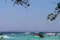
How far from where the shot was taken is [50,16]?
5250mm

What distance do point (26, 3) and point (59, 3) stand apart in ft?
2.20

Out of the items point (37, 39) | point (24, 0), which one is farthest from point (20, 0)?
point (37, 39)

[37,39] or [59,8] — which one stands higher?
[59,8]

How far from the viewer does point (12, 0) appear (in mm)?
5289

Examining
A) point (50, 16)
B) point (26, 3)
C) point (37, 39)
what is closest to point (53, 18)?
point (50, 16)

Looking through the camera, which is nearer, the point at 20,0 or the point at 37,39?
the point at 20,0

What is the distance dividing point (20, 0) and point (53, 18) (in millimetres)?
735

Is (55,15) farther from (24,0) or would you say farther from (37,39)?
(37,39)

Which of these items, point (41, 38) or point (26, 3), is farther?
point (41, 38)

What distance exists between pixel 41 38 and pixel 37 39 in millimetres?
795

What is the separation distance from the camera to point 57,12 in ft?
17.4

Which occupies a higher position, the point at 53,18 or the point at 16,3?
the point at 16,3

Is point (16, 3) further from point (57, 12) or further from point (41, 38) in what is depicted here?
point (41, 38)

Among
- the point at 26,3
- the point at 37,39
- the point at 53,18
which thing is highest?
the point at 26,3
